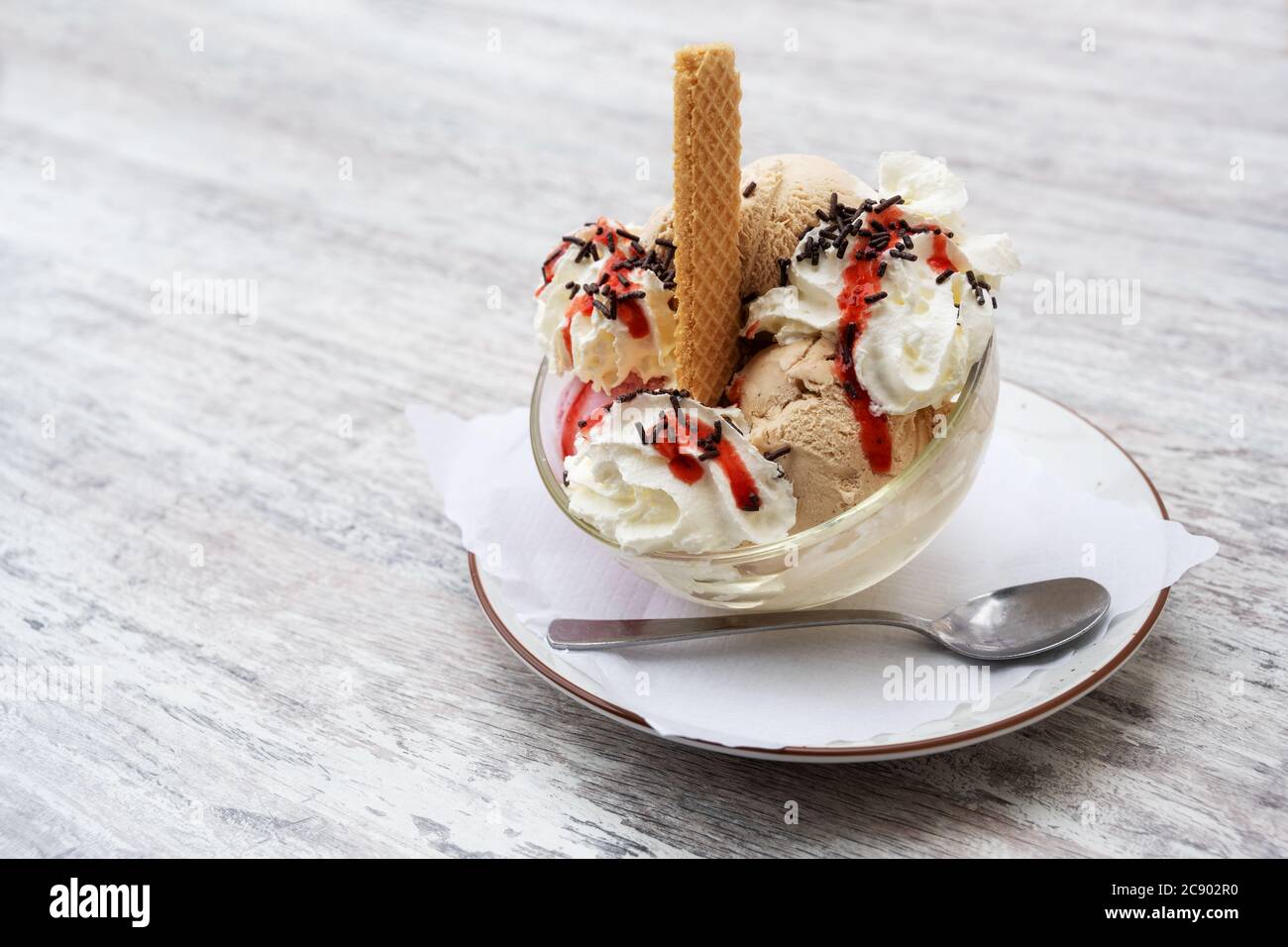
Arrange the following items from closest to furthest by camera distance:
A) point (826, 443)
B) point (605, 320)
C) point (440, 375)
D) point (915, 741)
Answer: point (915, 741) → point (826, 443) → point (605, 320) → point (440, 375)

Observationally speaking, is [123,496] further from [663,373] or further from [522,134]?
[522,134]

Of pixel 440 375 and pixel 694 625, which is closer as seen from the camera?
pixel 694 625

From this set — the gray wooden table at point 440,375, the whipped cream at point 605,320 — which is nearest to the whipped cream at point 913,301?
the whipped cream at point 605,320

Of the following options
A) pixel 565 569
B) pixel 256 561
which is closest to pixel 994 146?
pixel 565 569

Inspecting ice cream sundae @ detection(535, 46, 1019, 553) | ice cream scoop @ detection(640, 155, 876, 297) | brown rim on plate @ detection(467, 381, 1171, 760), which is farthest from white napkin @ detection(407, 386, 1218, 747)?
ice cream scoop @ detection(640, 155, 876, 297)

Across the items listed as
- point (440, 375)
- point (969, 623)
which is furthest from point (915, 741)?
point (440, 375)

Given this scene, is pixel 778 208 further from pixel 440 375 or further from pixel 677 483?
pixel 440 375
